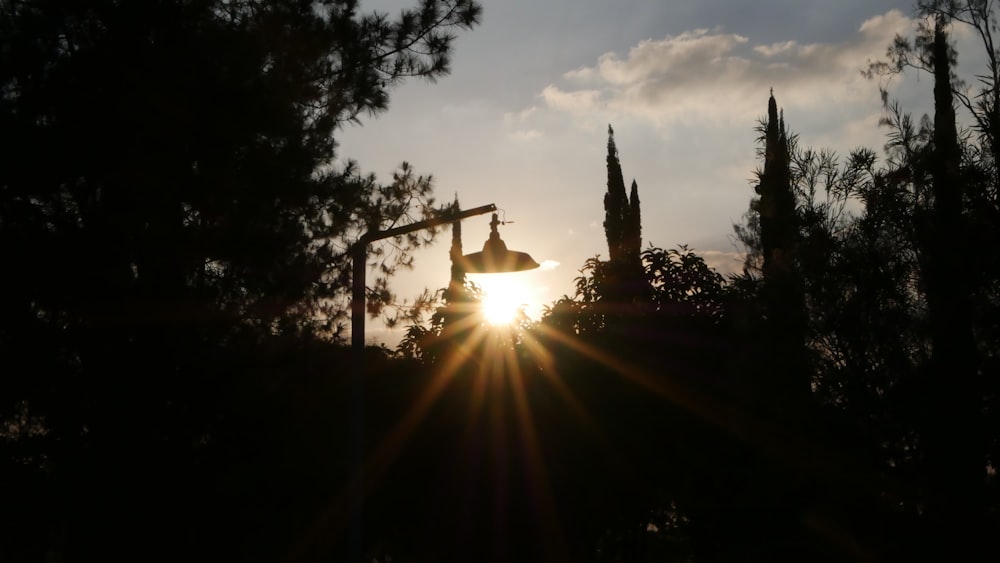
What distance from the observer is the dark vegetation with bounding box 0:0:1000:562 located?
34.2 feet

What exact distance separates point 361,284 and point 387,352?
6126mm

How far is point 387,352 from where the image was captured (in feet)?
53.5

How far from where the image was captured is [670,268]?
15.3 meters

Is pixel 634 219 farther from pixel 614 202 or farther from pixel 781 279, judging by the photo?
pixel 781 279

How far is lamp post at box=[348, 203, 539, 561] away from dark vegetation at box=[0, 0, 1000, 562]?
0.28m

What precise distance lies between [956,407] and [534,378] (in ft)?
23.1

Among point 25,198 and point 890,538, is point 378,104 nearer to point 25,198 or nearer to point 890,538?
point 25,198

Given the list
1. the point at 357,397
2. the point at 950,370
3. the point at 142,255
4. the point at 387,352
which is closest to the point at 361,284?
the point at 357,397

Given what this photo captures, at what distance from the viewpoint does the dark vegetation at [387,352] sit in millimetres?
10438

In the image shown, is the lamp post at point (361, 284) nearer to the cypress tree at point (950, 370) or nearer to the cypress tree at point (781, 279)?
the cypress tree at point (781, 279)

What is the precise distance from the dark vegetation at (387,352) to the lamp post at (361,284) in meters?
0.28

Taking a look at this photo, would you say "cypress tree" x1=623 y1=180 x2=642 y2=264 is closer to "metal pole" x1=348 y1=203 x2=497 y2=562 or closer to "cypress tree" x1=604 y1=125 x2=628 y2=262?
"cypress tree" x1=604 y1=125 x2=628 y2=262

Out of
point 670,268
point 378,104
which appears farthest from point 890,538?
point 378,104

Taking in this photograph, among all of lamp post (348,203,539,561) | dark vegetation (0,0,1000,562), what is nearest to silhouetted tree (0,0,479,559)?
dark vegetation (0,0,1000,562)
